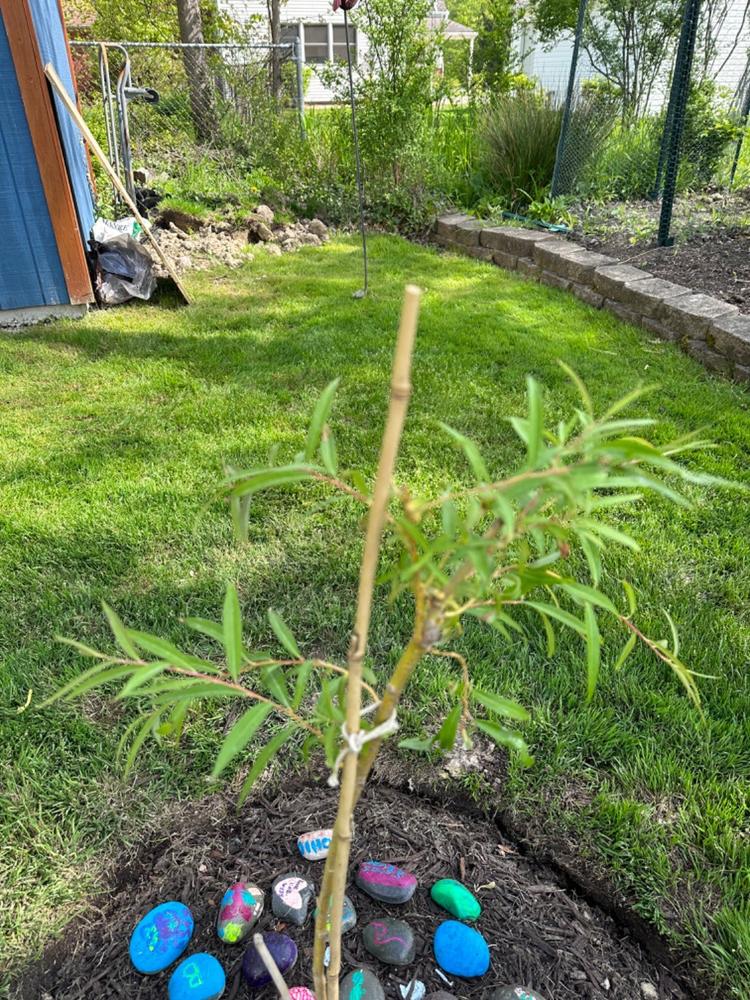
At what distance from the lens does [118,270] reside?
481 cm

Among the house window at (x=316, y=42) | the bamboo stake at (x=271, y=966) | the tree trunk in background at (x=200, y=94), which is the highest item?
the house window at (x=316, y=42)

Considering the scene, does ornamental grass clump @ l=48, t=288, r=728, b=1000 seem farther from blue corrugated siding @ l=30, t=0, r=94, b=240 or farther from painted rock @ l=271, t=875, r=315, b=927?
blue corrugated siding @ l=30, t=0, r=94, b=240

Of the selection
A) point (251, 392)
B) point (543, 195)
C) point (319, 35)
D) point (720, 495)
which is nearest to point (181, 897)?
point (720, 495)

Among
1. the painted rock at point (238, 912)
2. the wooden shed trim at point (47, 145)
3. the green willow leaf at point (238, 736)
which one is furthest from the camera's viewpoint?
the wooden shed trim at point (47, 145)

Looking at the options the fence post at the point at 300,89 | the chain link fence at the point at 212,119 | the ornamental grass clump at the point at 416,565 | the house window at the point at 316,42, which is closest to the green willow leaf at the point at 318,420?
the ornamental grass clump at the point at 416,565

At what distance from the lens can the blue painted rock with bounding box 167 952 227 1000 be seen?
3.88ft

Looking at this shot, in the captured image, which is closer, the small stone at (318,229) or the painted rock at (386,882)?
the painted rock at (386,882)

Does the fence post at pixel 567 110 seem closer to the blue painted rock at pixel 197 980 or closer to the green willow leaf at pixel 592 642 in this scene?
the green willow leaf at pixel 592 642

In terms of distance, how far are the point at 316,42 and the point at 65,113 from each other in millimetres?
19640

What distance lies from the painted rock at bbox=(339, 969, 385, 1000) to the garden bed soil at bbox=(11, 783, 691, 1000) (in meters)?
0.05

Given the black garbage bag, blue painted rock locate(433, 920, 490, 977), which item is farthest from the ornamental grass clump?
the black garbage bag

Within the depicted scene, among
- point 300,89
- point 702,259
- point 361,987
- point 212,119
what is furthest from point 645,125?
point 361,987

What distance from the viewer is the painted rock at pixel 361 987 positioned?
1174 millimetres

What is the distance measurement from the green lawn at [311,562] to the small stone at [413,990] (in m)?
0.45
